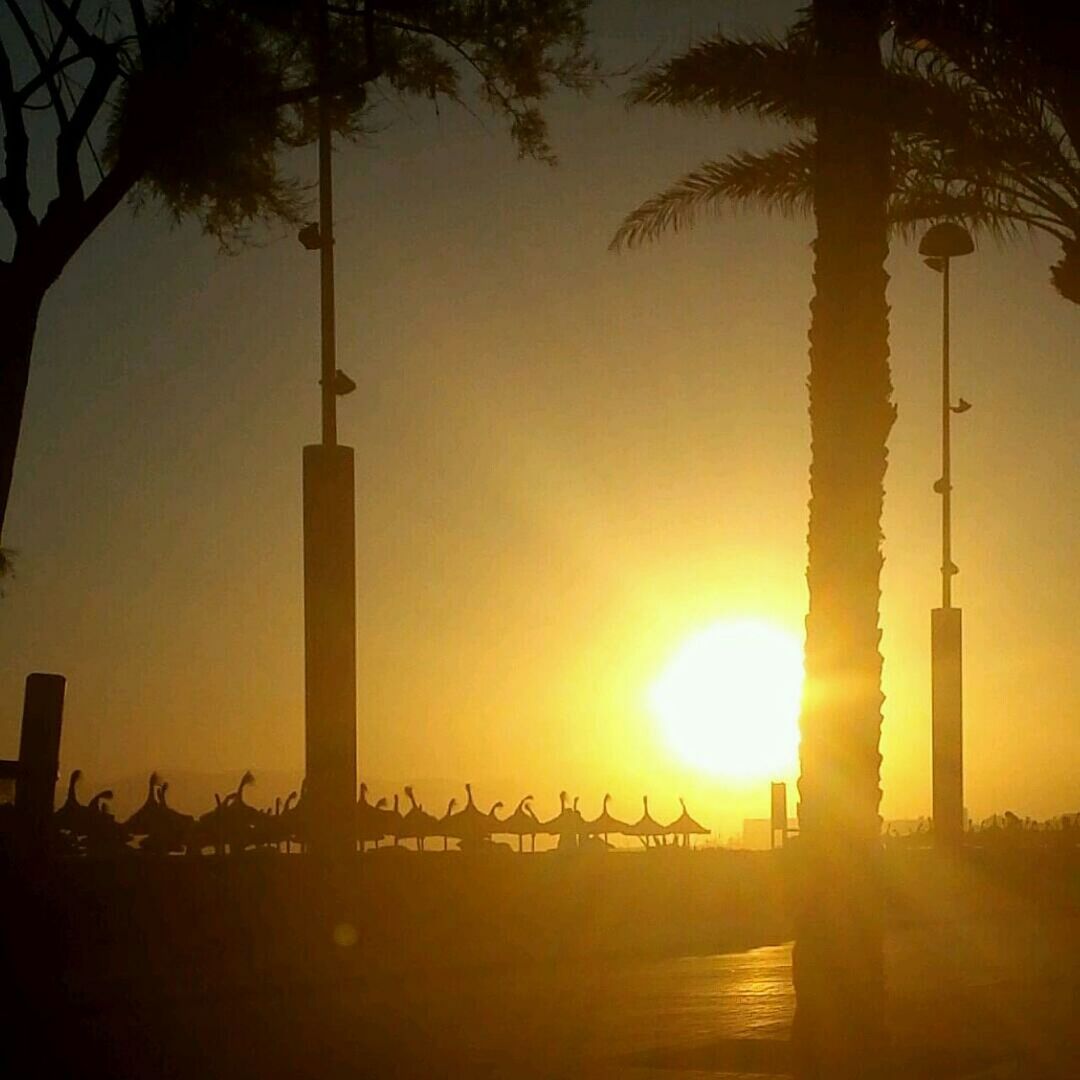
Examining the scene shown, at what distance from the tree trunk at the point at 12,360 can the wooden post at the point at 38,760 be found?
3212 mm

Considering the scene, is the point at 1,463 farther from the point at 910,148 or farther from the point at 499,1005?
the point at 910,148

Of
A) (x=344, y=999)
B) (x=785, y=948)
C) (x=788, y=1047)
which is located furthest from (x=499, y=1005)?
(x=785, y=948)

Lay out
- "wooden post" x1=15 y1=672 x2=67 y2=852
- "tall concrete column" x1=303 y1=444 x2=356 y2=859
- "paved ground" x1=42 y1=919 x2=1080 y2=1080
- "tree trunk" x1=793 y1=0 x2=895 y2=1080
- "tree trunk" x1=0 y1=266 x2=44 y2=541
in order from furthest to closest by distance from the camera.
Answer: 1. "tall concrete column" x1=303 y1=444 x2=356 y2=859
2. "tree trunk" x1=0 y1=266 x2=44 y2=541
3. "wooden post" x1=15 y1=672 x2=67 y2=852
4. "paved ground" x1=42 y1=919 x2=1080 y2=1080
5. "tree trunk" x1=793 y1=0 x2=895 y2=1080

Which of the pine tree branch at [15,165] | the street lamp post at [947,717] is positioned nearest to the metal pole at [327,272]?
the pine tree branch at [15,165]

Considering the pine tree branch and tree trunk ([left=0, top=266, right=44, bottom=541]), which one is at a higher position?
the pine tree branch

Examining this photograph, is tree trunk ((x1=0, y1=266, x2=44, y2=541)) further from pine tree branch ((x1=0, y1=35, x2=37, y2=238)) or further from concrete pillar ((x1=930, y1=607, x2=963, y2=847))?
concrete pillar ((x1=930, y1=607, x2=963, y2=847))

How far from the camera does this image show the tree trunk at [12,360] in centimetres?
1523

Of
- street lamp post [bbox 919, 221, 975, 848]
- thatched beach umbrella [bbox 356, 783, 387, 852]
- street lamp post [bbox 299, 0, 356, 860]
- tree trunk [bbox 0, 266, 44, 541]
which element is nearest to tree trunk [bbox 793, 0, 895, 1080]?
tree trunk [bbox 0, 266, 44, 541]

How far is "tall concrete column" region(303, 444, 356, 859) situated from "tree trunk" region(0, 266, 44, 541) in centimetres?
451

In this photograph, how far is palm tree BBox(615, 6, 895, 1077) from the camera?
1129 centimetres

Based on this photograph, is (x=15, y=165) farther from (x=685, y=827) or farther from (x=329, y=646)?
(x=685, y=827)

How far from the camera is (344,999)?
15.7m

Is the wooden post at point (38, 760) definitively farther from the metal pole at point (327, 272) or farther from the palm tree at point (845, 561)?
the metal pole at point (327, 272)

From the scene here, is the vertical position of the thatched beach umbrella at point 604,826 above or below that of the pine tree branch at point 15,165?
below
